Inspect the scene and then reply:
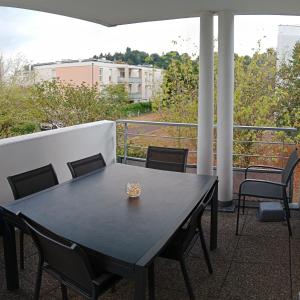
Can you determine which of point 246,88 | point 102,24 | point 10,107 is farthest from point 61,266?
point 10,107

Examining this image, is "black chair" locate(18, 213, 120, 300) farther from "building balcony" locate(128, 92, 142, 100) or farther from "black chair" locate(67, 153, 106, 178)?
"building balcony" locate(128, 92, 142, 100)

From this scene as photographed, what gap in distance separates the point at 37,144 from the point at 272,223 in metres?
2.58

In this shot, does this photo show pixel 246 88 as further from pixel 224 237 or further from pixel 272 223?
pixel 224 237

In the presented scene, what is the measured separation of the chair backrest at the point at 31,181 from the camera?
2.61 meters

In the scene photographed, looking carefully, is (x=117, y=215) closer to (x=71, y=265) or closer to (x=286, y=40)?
(x=71, y=265)

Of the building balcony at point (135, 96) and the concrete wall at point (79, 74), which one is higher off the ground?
the concrete wall at point (79, 74)

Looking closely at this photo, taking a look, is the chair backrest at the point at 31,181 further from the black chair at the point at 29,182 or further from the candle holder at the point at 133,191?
the candle holder at the point at 133,191

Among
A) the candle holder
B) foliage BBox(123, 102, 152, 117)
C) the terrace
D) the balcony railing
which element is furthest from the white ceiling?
foliage BBox(123, 102, 152, 117)

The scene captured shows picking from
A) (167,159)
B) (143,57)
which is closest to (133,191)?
(167,159)

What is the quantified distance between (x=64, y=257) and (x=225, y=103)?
2.80 metres

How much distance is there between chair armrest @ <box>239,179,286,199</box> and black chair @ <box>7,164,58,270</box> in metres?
1.81

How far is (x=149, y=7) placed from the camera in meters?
3.74

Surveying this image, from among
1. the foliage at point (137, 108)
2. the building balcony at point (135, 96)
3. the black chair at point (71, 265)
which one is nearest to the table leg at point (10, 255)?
the black chair at point (71, 265)

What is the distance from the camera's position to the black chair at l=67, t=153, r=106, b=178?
3.15m
